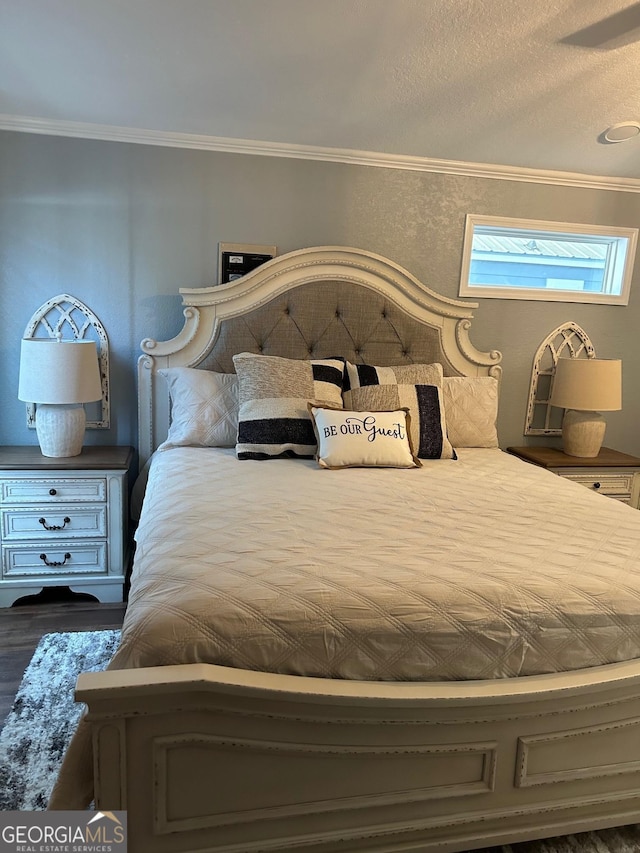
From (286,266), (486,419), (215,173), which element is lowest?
(486,419)

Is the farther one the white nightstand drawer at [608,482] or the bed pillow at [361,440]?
the white nightstand drawer at [608,482]

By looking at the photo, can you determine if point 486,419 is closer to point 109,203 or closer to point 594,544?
point 594,544

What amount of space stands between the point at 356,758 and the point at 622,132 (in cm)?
300

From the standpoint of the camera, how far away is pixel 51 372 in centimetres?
265

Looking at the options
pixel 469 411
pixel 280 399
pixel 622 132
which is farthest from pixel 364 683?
pixel 622 132

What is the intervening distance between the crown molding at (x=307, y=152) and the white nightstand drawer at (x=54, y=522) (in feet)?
5.73

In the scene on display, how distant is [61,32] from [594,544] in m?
2.50

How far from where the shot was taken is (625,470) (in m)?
3.19

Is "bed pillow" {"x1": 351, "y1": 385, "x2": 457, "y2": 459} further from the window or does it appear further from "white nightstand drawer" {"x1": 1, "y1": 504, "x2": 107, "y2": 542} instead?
"white nightstand drawer" {"x1": 1, "y1": 504, "x2": 107, "y2": 542}

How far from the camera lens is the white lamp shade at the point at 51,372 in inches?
104

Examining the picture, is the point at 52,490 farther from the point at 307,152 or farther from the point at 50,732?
the point at 307,152

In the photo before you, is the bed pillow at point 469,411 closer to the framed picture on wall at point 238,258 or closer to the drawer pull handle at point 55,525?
the framed picture on wall at point 238,258

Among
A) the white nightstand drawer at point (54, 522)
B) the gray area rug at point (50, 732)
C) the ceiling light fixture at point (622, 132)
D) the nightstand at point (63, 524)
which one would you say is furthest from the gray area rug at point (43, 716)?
the ceiling light fixture at point (622, 132)

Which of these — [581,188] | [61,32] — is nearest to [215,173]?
[61,32]
